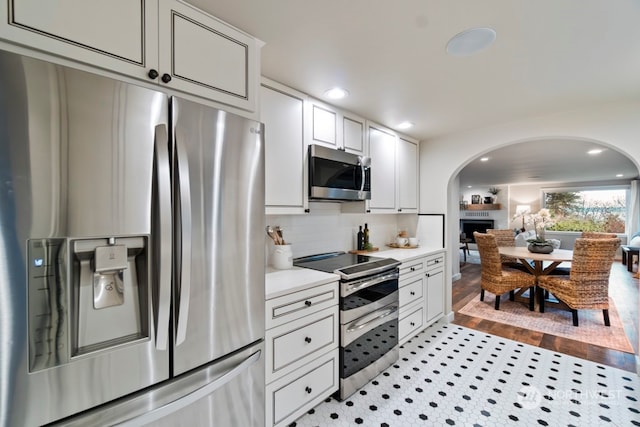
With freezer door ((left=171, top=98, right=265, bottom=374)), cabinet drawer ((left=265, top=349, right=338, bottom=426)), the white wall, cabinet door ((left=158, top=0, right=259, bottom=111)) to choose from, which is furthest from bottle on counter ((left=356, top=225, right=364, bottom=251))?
cabinet door ((left=158, top=0, right=259, bottom=111))

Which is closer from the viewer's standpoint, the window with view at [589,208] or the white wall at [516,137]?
the white wall at [516,137]

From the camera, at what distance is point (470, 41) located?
1530 mm

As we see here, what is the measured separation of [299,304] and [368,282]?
66cm

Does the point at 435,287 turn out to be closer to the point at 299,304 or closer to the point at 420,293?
the point at 420,293

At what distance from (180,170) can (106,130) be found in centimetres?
25

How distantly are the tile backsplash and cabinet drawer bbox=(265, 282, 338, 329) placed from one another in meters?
0.66

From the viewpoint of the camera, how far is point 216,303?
47.3 inches

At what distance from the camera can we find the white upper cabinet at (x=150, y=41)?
90cm

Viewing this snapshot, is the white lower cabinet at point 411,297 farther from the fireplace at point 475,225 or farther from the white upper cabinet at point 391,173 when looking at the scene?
the fireplace at point 475,225

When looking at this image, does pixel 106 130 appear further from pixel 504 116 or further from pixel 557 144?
pixel 557 144

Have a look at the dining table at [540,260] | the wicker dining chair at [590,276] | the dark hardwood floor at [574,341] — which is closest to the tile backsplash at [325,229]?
the dark hardwood floor at [574,341]

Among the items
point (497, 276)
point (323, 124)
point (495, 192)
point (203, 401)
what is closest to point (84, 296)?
point (203, 401)

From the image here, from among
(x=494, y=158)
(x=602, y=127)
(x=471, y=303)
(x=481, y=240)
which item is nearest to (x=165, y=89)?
(x=602, y=127)

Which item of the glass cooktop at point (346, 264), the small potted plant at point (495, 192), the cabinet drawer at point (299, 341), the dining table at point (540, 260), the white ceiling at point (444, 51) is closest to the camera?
the white ceiling at point (444, 51)
